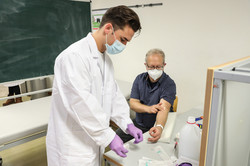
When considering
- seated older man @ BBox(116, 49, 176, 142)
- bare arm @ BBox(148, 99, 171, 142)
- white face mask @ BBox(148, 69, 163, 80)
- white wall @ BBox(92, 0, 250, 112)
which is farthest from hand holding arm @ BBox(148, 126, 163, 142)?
white wall @ BBox(92, 0, 250, 112)

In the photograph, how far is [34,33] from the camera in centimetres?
209

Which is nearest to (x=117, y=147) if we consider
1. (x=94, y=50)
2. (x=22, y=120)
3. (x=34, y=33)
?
(x=94, y=50)

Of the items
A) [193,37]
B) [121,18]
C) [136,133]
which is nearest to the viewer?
[121,18]

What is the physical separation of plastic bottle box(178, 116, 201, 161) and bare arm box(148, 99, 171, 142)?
0.95 feet

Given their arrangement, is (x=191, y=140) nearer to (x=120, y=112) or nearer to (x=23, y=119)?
(x=120, y=112)

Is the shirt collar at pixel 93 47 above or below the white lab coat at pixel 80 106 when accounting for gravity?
above

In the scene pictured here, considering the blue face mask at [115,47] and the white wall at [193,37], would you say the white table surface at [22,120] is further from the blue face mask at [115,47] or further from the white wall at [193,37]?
the white wall at [193,37]

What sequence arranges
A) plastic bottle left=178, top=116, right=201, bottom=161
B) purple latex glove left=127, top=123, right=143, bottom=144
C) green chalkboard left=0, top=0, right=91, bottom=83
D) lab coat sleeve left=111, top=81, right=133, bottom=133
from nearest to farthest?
plastic bottle left=178, top=116, right=201, bottom=161 → purple latex glove left=127, top=123, right=143, bottom=144 → lab coat sleeve left=111, top=81, right=133, bottom=133 → green chalkboard left=0, top=0, right=91, bottom=83

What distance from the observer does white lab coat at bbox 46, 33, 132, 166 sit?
0.92 m

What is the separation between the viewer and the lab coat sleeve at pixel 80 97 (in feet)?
2.98

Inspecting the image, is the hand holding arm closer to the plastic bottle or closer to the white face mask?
the plastic bottle

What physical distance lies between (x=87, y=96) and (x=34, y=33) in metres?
1.56

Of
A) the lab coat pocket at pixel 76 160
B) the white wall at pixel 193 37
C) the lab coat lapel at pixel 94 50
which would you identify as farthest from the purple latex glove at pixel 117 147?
the white wall at pixel 193 37

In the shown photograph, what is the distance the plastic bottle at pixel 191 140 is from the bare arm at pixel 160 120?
291mm
